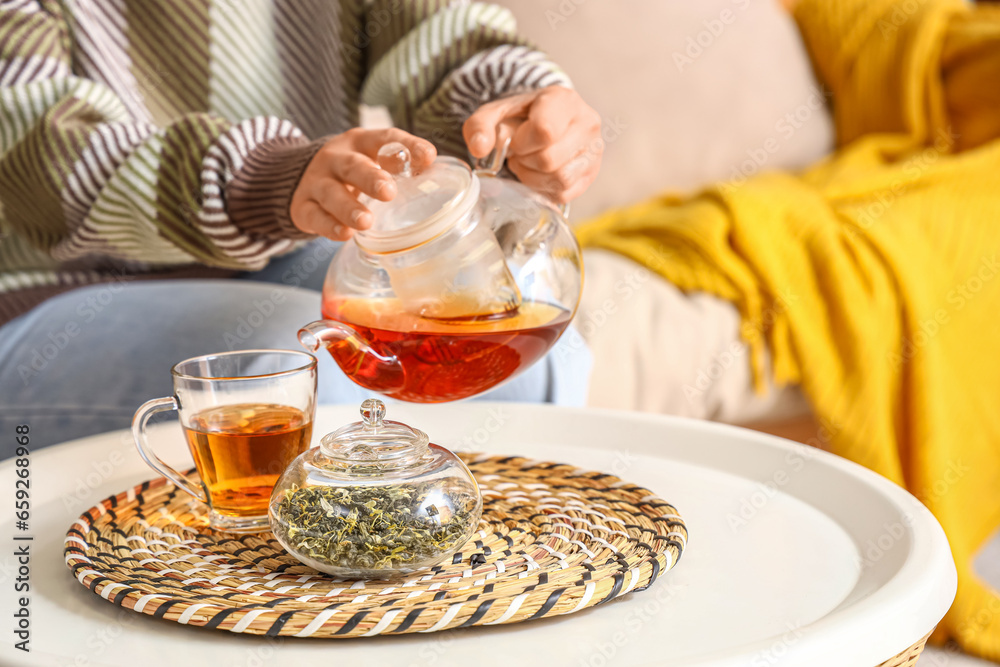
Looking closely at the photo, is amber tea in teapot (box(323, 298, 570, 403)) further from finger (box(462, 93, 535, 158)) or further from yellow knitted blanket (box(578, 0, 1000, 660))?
yellow knitted blanket (box(578, 0, 1000, 660))

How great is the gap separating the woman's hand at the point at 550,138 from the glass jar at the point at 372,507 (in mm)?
227

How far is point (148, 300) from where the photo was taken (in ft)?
2.72

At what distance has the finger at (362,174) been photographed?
474mm

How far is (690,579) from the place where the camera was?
455mm

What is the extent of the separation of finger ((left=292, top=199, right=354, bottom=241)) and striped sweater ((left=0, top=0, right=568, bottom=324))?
3.2 inches

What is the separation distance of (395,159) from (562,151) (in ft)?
0.54

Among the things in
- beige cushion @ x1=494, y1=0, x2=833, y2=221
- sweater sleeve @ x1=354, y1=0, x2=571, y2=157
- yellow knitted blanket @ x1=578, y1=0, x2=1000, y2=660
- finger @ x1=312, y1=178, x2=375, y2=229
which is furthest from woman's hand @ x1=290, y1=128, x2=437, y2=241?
beige cushion @ x1=494, y1=0, x2=833, y2=221

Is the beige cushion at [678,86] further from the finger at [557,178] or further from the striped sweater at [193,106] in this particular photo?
the finger at [557,178]

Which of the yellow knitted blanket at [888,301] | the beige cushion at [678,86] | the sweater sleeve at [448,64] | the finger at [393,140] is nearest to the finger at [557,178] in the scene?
the finger at [393,140]

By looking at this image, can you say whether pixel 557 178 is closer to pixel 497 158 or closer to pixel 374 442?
pixel 497 158

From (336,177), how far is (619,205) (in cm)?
126

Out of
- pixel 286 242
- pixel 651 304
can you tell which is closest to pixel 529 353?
pixel 286 242

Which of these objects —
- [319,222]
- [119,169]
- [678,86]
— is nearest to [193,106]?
[119,169]

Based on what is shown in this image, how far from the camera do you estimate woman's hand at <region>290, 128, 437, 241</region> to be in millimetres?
483
